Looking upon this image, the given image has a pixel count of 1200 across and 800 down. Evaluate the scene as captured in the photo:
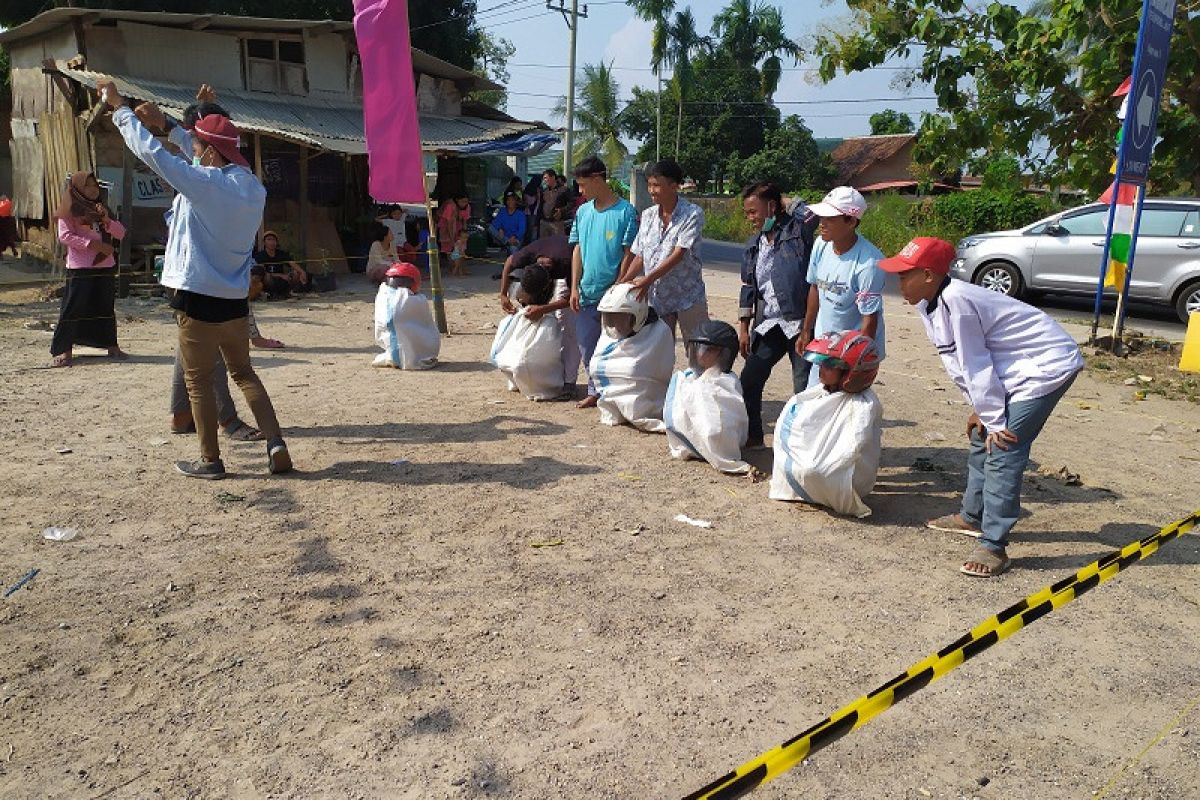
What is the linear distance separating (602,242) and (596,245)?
0.05 meters

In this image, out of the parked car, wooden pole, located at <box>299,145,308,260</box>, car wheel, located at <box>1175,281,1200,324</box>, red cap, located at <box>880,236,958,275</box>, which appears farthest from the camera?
wooden pole, located at <box>299,145,308,260</box>

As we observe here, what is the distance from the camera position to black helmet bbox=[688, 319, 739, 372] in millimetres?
5461

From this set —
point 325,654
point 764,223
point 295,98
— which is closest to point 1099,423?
point 764,223

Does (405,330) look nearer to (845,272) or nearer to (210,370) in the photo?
(210,370)

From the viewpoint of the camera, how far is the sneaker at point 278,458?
5164 millimetres

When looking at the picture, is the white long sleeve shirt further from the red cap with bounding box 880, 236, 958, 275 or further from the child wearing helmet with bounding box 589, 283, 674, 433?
the child wearing helmet with bounding box 589, 283, 674, 433

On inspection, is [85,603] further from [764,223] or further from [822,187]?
[822,187]

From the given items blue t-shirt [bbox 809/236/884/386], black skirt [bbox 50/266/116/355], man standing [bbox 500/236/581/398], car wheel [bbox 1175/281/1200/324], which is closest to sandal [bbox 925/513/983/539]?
blue t-shirt [bbox 809/236/884/386]

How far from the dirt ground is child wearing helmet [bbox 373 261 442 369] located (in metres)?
2.08

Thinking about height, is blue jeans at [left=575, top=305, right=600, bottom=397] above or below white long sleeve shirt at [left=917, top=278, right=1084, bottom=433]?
below

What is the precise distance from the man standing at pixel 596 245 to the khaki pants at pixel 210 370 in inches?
87.4

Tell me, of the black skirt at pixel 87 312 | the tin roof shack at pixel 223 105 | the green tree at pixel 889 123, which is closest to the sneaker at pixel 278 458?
the black skirt at pixel 87 312

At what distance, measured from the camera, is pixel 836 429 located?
4.74 m

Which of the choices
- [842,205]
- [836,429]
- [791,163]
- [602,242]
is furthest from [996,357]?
[791,163]
